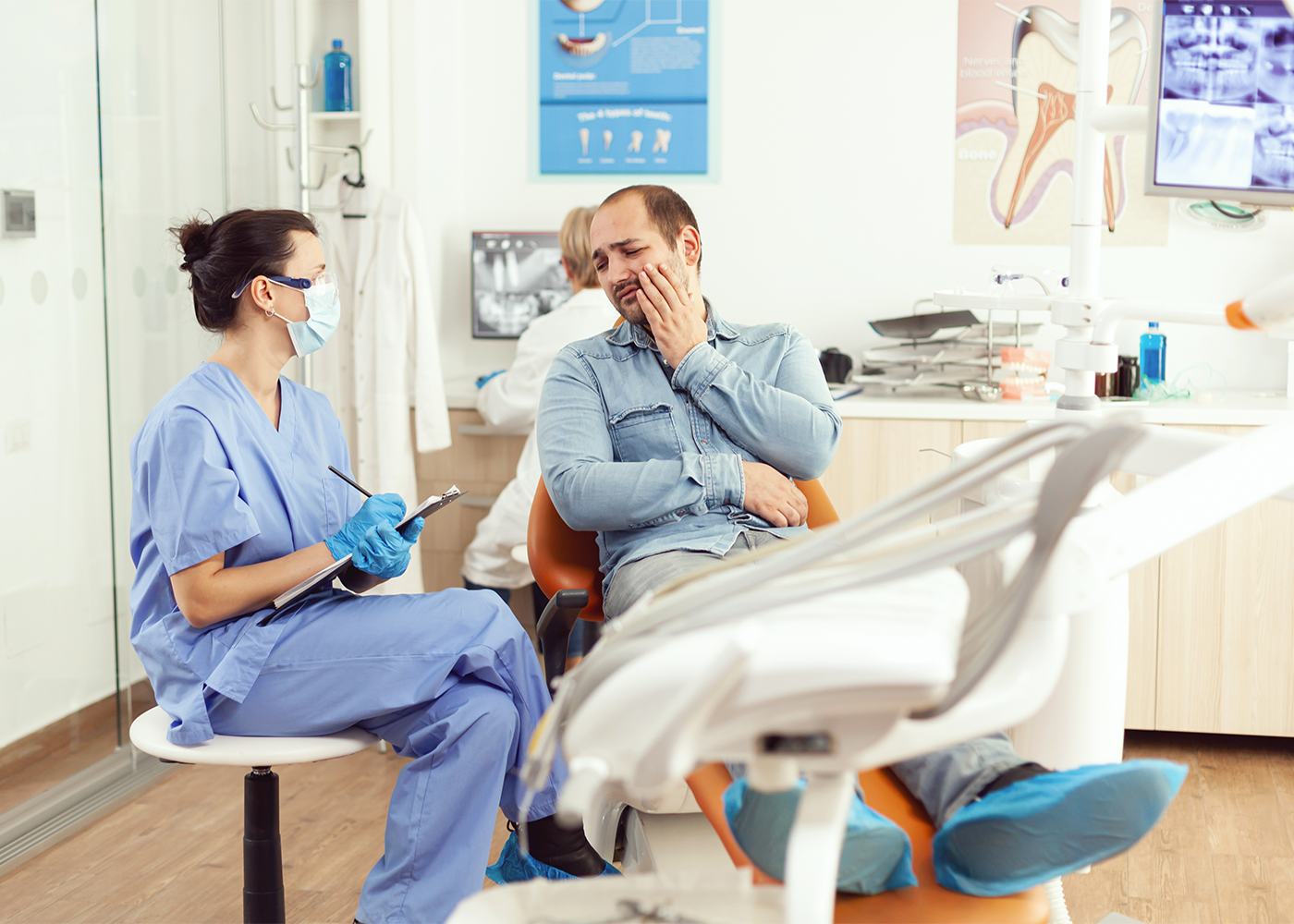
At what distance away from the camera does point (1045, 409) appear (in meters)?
2.83

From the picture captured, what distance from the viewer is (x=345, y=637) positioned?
5.38 ft

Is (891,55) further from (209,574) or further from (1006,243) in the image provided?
(209,574)

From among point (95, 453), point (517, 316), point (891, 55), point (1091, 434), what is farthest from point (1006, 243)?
point (1091, 434)

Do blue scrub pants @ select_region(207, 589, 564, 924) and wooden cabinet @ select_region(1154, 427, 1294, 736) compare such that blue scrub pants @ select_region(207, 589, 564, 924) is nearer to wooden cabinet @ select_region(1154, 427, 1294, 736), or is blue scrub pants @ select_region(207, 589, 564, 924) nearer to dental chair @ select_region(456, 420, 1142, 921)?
dental chair @ select_region(456, 420, 1142, 921)

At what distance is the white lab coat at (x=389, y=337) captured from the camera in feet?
10.3

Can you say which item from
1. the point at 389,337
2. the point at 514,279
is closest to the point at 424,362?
the point at 389,337

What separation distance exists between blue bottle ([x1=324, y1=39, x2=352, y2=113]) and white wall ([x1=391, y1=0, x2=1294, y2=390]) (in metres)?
0.14

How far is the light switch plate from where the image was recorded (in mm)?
2301

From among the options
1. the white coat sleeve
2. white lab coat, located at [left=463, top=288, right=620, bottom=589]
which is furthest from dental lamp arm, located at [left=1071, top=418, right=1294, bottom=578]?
the white coat sleeve

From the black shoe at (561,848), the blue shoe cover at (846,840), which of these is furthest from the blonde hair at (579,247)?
the blue shoe cover at (846,840)

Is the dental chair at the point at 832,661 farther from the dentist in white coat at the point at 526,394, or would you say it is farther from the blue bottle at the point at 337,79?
the blue bottle at the point at 337,79

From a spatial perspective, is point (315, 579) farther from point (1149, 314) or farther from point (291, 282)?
point (1149, 314)

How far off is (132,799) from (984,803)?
2.18m

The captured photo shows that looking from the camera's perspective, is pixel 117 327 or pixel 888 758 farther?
pixel 117 327
